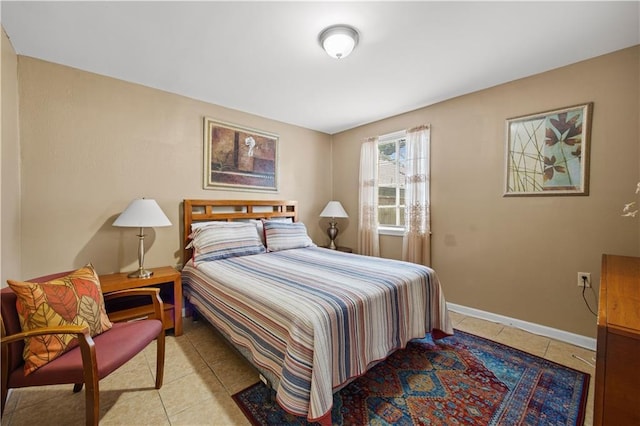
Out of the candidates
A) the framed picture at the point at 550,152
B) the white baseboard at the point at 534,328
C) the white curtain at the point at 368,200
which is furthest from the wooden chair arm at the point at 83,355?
the framed picture at the point at 550,152

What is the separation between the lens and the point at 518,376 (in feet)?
6.02

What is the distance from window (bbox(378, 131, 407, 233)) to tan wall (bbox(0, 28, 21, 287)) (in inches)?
145

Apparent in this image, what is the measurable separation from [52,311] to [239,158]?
2.42m

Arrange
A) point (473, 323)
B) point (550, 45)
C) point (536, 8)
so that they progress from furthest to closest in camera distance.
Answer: point (473, 323), point (550, 45), point (536, 8)

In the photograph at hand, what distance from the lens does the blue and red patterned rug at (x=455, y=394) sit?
4.82 feet

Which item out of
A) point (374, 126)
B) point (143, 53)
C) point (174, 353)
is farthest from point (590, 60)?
point (174, 353)

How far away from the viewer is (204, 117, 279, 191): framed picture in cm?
314

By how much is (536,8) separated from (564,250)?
6.49 feet

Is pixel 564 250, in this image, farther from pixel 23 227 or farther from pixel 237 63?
pixel 23 227

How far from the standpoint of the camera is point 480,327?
2604mm

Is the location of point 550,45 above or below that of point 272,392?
above

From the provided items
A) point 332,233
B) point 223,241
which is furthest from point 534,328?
point 223,241

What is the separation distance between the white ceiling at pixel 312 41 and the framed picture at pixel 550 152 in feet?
1.52

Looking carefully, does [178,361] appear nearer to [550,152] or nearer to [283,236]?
[283,236]
